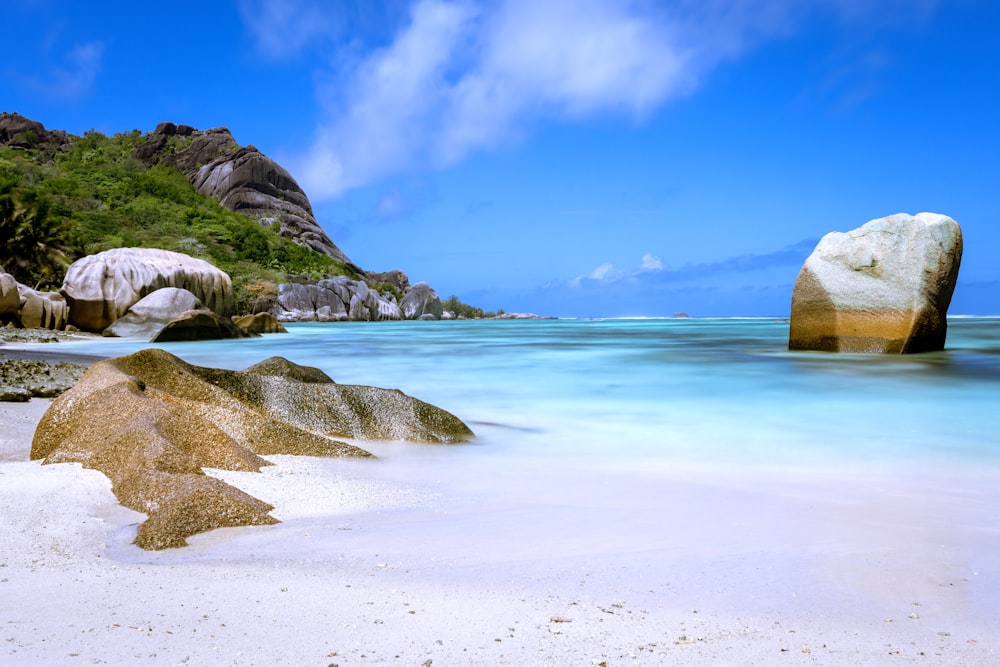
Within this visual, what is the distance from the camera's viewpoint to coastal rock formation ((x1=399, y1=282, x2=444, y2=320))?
58.1 metres

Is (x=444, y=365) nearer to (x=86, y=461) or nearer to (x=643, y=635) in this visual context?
(x=86, y=461)

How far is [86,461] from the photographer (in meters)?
3.28

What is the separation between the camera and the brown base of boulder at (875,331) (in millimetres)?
11719

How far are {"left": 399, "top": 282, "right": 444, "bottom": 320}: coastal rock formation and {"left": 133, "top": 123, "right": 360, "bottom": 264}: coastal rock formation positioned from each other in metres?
14.7

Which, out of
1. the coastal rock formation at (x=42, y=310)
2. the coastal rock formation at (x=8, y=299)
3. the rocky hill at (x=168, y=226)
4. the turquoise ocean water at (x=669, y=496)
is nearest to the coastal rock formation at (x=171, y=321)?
the rocky hill at (x=168, y=226)

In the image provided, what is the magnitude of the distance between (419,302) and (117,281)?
39.1 metres

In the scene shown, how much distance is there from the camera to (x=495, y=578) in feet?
7.18

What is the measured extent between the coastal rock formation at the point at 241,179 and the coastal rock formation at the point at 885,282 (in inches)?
2379

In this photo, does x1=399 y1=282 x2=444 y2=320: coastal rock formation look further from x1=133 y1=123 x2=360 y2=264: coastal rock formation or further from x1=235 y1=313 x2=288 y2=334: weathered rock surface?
x1=235 y1=313 x2=288 y2=334: weathered rock surface

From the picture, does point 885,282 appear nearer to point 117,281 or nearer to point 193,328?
point 193,328

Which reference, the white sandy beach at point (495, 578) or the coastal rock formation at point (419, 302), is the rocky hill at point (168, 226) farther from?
the white sandy beach at point (495, 578)

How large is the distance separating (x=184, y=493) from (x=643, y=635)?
72.4 inches

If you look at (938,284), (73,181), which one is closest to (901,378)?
(938,284)

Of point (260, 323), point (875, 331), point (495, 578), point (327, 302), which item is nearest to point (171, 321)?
point (260, 323)
